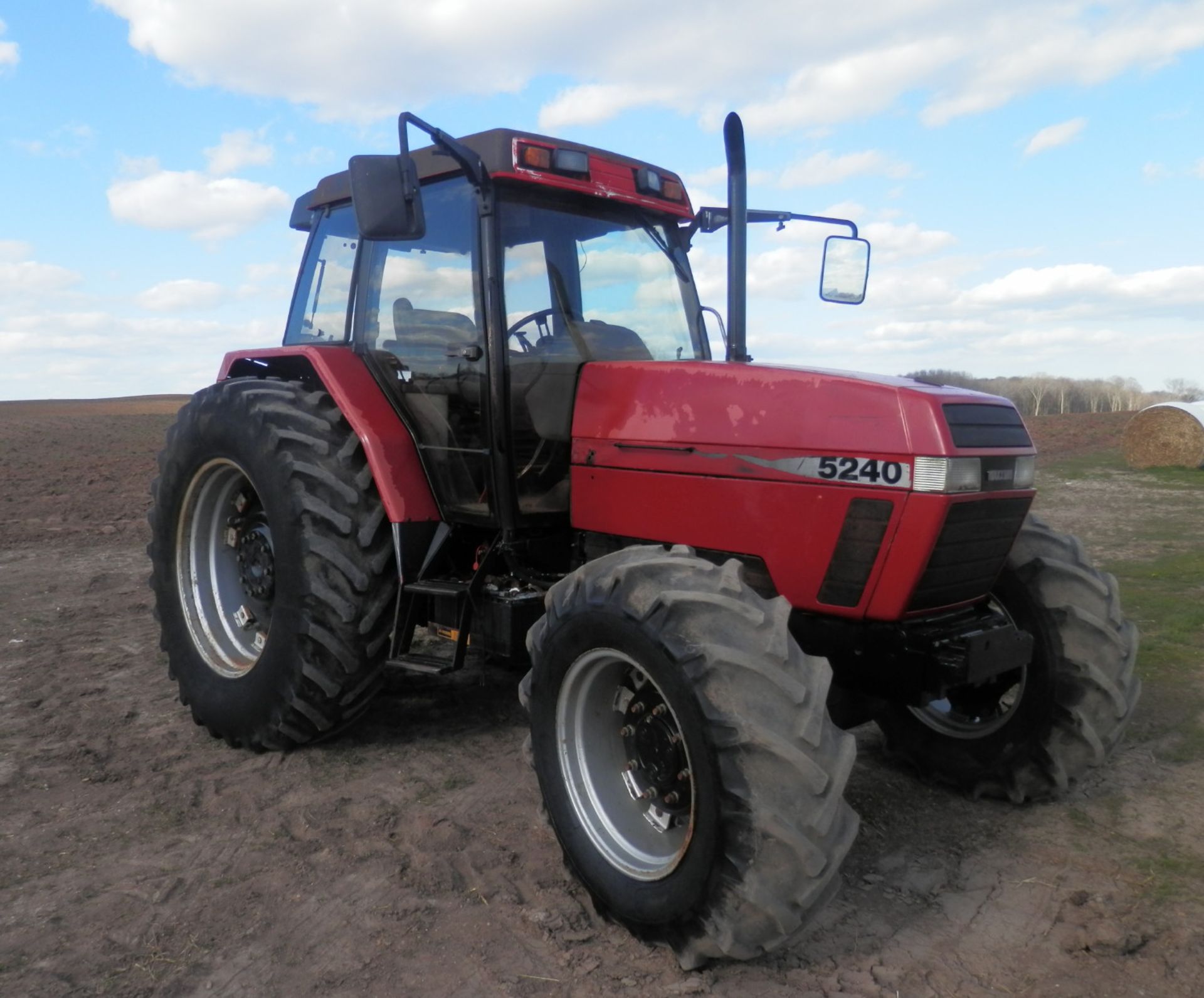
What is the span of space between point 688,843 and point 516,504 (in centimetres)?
151

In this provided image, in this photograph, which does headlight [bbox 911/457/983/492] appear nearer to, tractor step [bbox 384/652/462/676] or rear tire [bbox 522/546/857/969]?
rear tire [bbox 522/546/857/969]

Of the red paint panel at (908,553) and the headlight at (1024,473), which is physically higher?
the headlight at (1024,473)

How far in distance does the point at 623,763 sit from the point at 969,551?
1208mm

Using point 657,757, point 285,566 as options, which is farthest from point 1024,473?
point 285,566

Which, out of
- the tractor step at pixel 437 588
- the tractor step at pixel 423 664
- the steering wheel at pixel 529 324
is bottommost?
the tractor step at pixel 423 664

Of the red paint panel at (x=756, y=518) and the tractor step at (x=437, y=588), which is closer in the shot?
the red paint panel at (x=756, y=518)

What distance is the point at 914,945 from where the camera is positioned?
270 cm

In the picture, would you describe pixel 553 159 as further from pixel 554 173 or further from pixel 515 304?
pixel 515 304

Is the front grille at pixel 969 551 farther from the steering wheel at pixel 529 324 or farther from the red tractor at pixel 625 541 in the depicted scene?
the steering wheel at pixel 529 324

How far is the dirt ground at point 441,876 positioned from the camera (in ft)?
8.46

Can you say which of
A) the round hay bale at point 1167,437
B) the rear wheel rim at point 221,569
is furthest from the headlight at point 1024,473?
the round hay bale at point 1167,437

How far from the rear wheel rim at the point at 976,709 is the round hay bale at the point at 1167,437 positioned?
12456mm

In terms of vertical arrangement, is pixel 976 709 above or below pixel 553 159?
below

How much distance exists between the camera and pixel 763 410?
3021 millimetres
